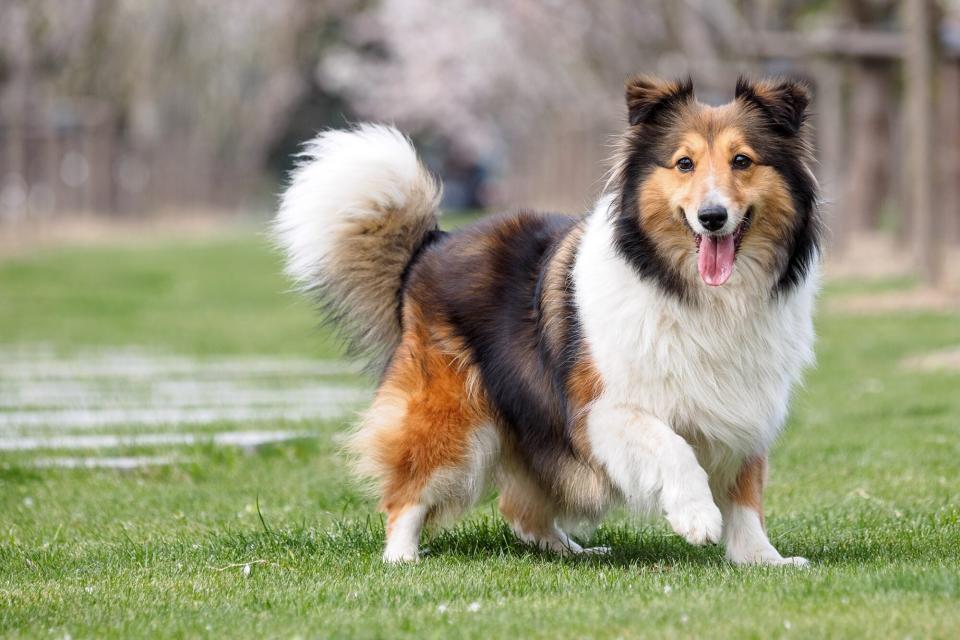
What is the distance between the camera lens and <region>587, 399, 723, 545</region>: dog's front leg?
5.23m

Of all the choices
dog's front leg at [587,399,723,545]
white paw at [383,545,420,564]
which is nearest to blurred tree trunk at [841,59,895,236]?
white paw at [383,545,420,564]

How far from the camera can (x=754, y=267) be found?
5.49 meters

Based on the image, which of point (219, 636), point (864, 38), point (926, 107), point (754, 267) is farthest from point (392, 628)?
point (864, 38)

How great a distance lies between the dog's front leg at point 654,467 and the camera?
5230mm

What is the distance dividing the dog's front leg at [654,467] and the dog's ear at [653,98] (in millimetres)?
1094

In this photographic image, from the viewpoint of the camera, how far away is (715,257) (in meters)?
5.43

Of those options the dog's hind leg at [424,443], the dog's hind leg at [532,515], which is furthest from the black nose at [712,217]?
the dog's hind leg at [532,515]

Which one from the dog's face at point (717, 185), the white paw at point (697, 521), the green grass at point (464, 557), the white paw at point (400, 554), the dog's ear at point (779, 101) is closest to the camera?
the green grass at point (464, 557)

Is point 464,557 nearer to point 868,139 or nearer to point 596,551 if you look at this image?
point 596,551

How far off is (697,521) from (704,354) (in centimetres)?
64

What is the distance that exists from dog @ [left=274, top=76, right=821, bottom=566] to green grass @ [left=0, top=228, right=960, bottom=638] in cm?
29

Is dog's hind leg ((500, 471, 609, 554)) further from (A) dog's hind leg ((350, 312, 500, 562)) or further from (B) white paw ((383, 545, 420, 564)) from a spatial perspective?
(B) white paw ((383, 545, 420, 564))

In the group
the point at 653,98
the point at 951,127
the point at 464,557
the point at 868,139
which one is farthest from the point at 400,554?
the point at 868,139

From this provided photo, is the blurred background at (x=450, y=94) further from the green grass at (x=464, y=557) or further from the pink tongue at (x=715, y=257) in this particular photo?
the pink tongue at (x=715, y=257)
